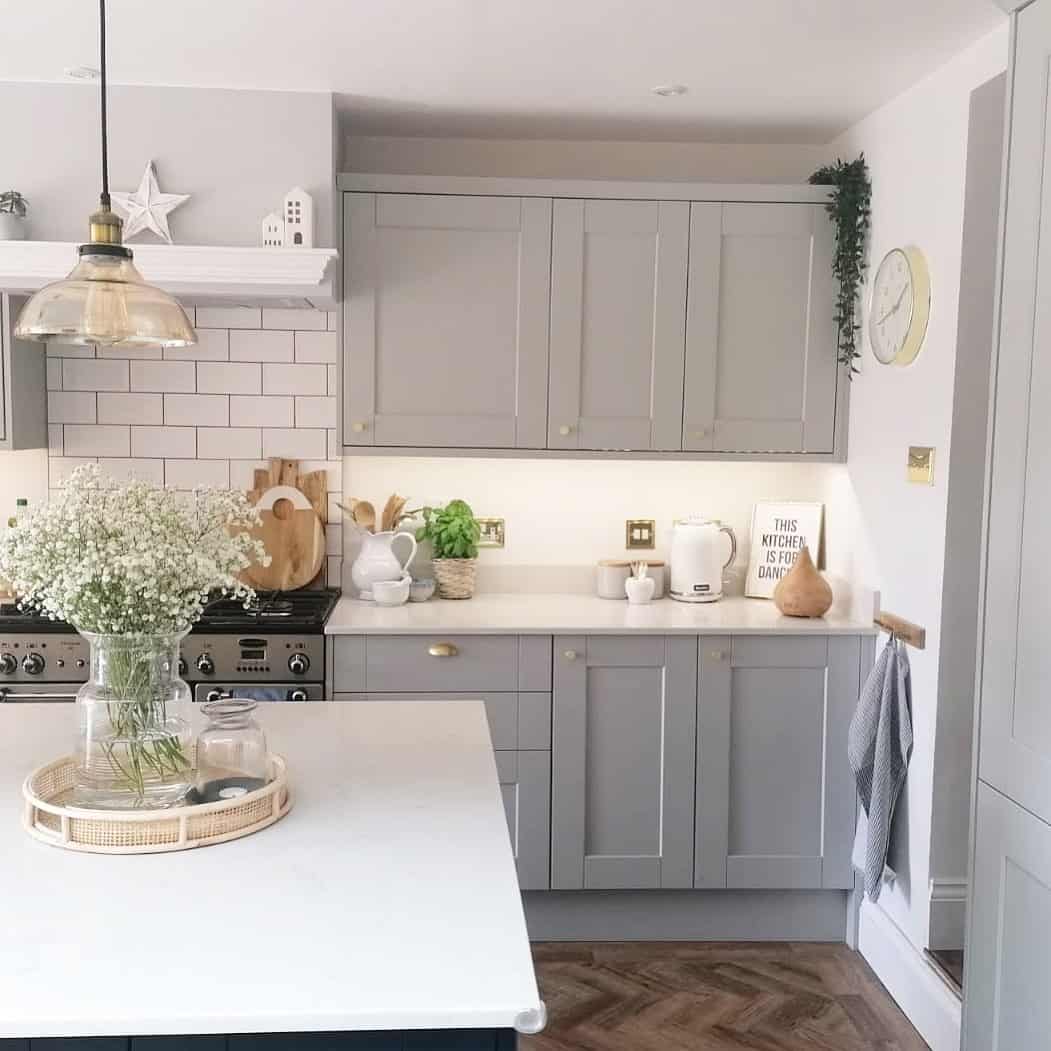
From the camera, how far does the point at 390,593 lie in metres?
3.83

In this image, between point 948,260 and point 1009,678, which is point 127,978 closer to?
point 1009,678

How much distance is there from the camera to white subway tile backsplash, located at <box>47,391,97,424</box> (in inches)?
155

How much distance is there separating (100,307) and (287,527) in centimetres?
225

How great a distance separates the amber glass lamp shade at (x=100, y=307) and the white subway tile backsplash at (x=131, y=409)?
2.20 meters

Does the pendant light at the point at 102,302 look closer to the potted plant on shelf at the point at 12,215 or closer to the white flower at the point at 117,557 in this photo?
the white flower at the point at 117,557

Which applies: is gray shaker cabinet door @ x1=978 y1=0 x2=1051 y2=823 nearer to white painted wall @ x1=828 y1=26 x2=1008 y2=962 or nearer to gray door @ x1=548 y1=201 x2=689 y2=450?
white painted wall @ x1=828 y1=26 x2=1008 y2=962

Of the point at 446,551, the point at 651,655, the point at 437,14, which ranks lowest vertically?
the point at 651,655

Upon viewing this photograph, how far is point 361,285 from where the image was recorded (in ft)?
12.2

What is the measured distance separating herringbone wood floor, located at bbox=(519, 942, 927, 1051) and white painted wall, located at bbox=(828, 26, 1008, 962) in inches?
10.7

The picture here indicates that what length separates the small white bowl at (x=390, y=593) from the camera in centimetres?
383

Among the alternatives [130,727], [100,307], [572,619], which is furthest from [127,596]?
[572,619]

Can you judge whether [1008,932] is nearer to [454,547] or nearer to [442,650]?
[442,650]

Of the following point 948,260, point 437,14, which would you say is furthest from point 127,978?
point 948,260

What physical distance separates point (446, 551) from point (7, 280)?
1.58 metres
